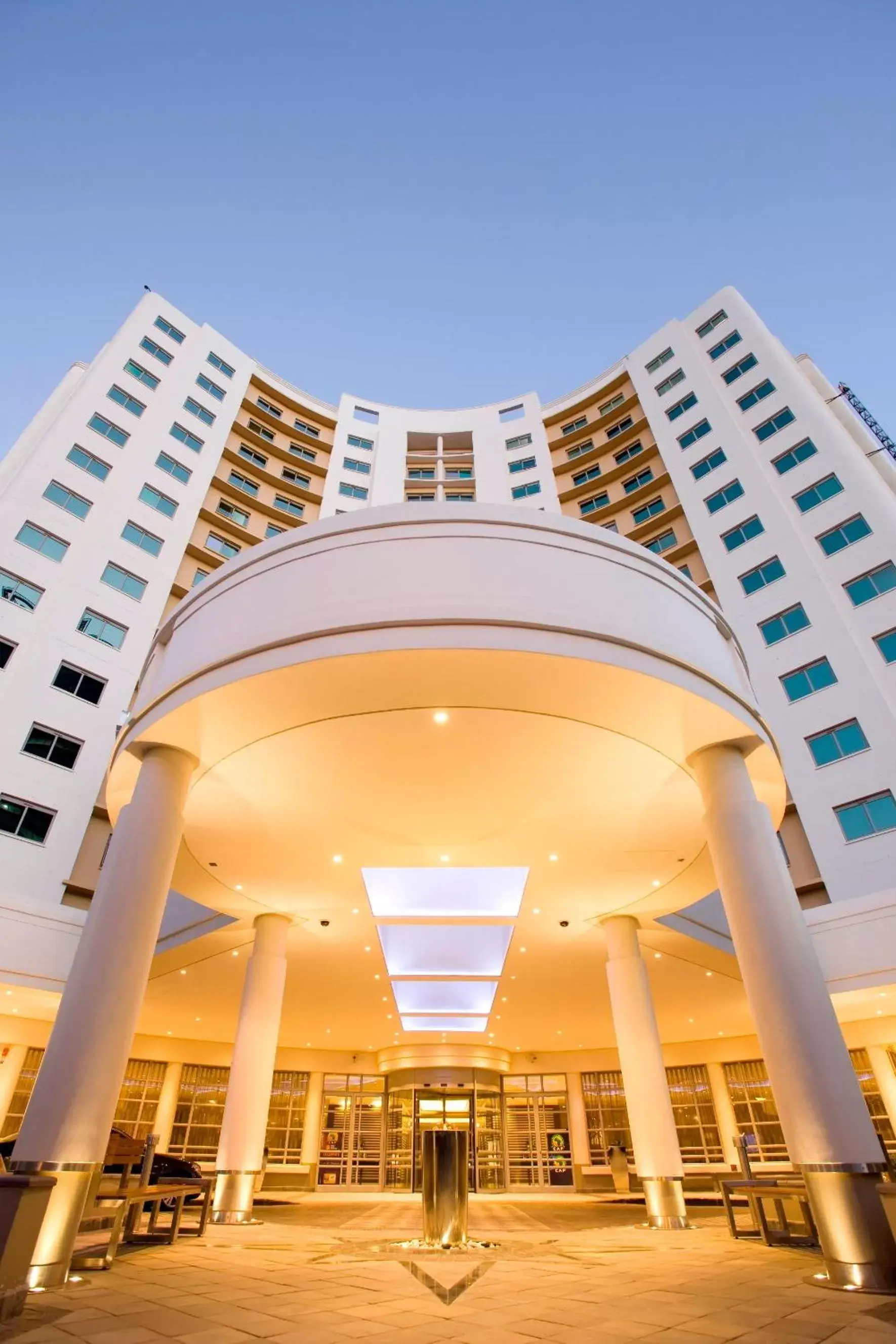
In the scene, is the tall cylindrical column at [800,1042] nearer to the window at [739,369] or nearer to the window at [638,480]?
the window at [739,369]

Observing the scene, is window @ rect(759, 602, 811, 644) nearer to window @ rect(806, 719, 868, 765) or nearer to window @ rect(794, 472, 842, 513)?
window @ rect(806, 719, 868, 765)

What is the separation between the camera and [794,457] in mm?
24469

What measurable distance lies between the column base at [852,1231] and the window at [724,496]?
23032mm

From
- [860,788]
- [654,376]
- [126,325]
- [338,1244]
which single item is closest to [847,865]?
[860,788]

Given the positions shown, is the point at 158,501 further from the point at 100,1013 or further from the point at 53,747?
the point at 100,1013

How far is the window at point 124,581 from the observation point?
22594 millimetres

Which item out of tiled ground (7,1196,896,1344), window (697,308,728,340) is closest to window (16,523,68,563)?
tiled ground (7,1196,896,1344)

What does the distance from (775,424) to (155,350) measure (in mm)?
26240

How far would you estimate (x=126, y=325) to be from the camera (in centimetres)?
2966

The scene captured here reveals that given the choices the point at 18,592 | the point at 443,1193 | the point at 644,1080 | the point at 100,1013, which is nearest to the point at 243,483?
the point at 18,592

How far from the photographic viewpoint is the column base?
6.08 m

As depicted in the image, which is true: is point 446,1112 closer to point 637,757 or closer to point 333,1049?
point 333,1049

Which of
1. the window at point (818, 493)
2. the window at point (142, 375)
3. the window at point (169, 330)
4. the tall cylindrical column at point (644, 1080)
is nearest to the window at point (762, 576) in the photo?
the window at point (818, 493)

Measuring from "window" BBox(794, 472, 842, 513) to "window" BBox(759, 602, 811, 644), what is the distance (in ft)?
13.5
